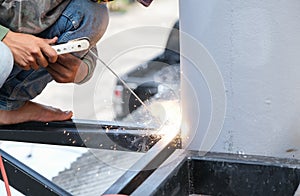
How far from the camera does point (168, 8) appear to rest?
29.3ft

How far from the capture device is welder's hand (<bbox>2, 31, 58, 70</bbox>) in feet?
5.89

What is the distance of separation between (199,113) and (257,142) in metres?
0.18

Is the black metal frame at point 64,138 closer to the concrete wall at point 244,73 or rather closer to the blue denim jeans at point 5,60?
the concrete wall at point 244,73

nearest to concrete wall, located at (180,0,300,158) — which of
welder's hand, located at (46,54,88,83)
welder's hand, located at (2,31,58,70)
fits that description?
welder's hand, located at (2,31,58,70)

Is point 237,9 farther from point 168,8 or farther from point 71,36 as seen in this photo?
point 168,8

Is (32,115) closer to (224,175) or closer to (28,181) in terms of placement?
(28,181)

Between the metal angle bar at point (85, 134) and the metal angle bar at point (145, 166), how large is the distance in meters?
0.19

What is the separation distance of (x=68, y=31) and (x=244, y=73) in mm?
704

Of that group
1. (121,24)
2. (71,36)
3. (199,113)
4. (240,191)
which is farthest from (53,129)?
(121,24)

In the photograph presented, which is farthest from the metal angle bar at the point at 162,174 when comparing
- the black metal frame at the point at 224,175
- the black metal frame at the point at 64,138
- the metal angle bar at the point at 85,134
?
the metal angle bar at the point at 85,134

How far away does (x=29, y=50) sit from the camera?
180 cm

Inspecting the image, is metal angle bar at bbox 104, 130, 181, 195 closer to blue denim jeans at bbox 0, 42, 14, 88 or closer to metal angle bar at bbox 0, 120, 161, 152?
metal angle bar at bbox 0, 120, 161, 152

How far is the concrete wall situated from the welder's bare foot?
0.66 meters

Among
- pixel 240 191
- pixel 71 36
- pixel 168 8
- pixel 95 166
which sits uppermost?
pixel 71 36
